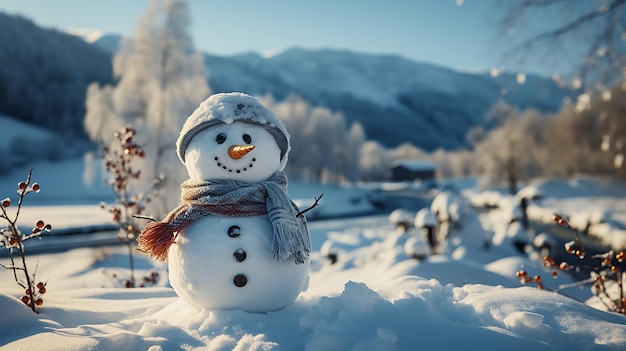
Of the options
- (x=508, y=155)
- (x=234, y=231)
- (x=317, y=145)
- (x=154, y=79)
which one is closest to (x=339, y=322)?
(x=234, y=231)

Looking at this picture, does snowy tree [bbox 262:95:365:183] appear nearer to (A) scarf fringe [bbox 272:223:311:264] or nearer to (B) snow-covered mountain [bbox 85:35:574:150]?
(B) snow-covered mountain [bbox 85:35:574:150]

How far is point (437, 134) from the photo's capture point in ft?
377

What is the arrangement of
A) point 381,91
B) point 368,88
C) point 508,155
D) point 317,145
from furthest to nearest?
1. point 368,88
2. point 381,91
3. point 317,145
4. point 508,155

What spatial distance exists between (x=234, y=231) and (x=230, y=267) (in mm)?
224

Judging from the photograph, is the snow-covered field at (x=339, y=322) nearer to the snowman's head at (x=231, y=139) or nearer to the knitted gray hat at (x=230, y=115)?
the snowman's head at (x=231, y=139)

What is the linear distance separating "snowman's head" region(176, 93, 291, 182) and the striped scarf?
0.10 m

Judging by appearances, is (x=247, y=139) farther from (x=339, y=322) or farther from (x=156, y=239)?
(x=339, y=322)

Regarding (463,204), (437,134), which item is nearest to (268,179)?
(463,204)

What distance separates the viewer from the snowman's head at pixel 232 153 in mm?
2426

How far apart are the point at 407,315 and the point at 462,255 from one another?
7718 millimetres

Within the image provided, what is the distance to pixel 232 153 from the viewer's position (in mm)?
2379

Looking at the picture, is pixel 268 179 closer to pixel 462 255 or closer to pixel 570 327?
pixel 570 327

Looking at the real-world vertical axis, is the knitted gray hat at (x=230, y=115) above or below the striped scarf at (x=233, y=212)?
above

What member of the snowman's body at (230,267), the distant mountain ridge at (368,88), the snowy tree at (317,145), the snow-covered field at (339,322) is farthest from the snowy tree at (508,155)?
the snowman's body at (230,267)
